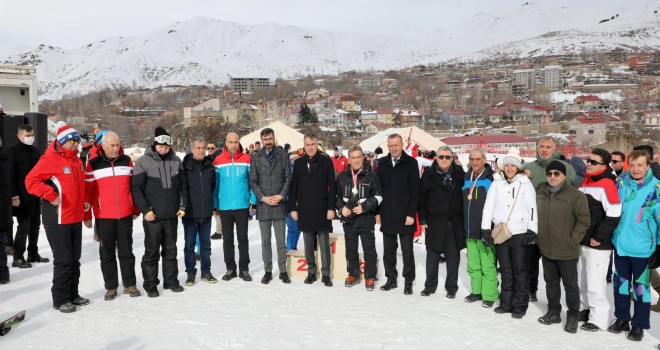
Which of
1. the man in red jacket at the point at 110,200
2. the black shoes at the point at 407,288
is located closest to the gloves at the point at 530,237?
the black shoes at the point at 407,288

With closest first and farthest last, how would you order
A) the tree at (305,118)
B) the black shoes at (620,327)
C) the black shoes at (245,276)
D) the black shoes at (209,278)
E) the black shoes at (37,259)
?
1. the black shoes at (620,327)
2. the black shoes at (209,278)
3. the black shoes at (245,276)
4. the black shoes at (37,259)
5. the tree at (305,118)

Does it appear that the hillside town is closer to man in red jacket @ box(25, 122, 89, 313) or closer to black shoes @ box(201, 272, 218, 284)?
black shoes @ box(201, 272, 218, 284)

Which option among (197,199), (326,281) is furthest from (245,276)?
(197,199)

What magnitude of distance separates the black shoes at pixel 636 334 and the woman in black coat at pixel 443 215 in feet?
5.30

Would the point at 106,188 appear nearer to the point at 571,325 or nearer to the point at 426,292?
the point at 426,292

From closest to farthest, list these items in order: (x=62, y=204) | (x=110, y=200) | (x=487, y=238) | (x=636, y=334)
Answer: (x=636, y=334)
(x=62, y=204)
(x=487, y=238)
(x=110, y=200)

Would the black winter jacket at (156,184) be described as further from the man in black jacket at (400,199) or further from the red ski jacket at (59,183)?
the man in black jacket at (400,199)

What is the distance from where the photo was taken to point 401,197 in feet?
16.4

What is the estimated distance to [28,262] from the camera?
5.84 m

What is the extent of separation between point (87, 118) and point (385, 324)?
122460 millimetres

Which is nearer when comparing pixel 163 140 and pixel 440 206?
pixel 163 140

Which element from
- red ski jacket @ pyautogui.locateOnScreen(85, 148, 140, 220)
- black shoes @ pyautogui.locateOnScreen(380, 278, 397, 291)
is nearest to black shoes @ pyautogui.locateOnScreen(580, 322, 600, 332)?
black shoes @ pyautogui.locateOnScreen(380, 278, 397, 291)

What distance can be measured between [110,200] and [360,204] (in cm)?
257

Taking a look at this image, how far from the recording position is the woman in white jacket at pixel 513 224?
4211 millimetres
